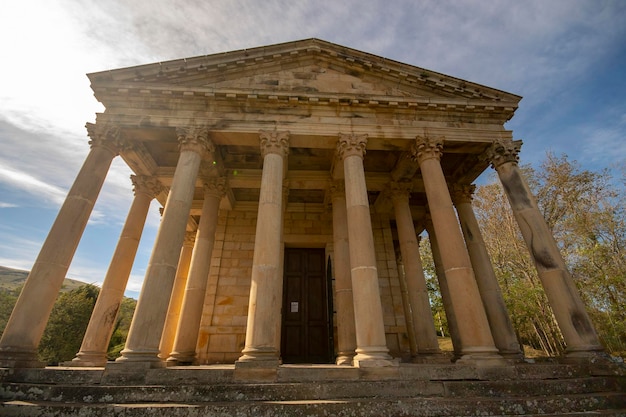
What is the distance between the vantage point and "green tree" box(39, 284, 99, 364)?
1081 inches

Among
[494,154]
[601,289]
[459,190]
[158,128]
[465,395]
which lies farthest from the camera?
[601,289]

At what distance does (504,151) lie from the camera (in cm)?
1059

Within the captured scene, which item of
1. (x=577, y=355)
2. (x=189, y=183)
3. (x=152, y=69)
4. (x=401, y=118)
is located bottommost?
(x=577, y=355)

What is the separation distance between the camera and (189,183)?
366 inches

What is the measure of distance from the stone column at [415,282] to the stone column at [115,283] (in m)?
10.9

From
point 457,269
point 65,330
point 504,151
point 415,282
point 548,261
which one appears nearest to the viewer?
point 457,269

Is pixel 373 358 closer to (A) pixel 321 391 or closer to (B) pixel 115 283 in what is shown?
(A) pixel 321 391

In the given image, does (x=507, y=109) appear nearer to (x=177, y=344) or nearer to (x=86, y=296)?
(x=177, y=344)

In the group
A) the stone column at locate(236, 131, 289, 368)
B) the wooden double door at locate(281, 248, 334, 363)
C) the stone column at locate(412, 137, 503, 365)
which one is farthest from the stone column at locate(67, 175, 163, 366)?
the stone column at locate(412, 137, 503, 365)

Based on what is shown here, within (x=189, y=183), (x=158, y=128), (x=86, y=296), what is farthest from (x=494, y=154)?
(x=86, y=296)

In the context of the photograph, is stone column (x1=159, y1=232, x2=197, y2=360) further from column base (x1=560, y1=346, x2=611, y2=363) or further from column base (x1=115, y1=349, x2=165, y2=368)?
column base (x1=560, y1=346, x2=611, y2=363)

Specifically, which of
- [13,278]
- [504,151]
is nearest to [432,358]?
[504,151]

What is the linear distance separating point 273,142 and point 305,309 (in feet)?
27.5

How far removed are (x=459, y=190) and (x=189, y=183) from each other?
11.3m
